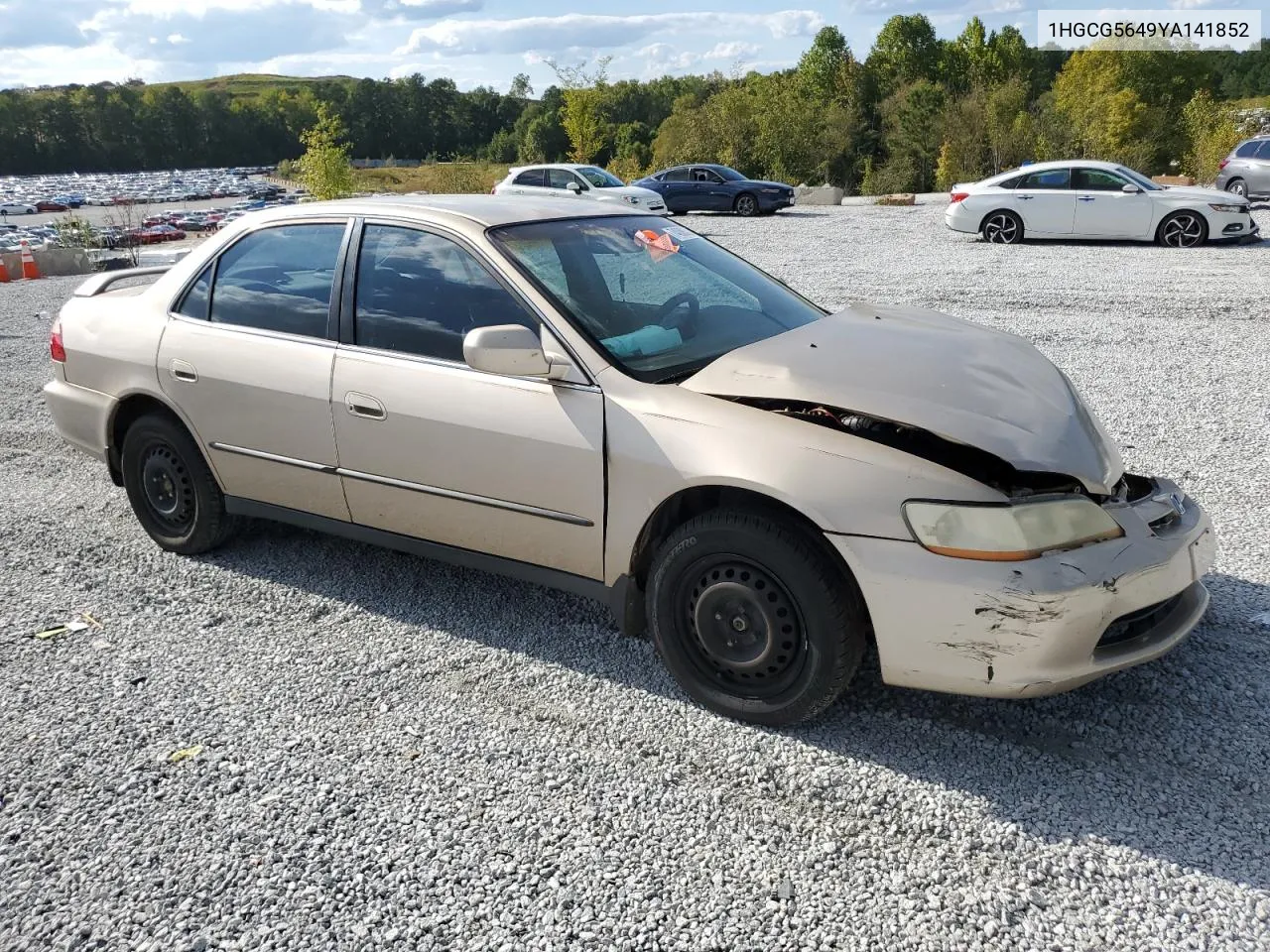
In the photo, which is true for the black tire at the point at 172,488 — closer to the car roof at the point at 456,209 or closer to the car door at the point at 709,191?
the car roof at the point at 456,209

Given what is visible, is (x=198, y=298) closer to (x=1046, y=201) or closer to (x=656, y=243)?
(x=656, y=243)

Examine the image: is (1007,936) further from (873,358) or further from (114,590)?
A: (114,590)

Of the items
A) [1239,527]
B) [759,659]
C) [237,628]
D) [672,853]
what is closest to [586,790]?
[672,853]

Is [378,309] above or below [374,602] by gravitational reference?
above

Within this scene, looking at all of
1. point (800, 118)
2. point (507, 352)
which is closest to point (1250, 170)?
point (507, 352)

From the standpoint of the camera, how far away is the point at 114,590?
445 cm

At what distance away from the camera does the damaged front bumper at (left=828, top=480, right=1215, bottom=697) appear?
271 cm

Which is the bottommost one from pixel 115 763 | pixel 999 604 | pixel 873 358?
pixel 115 763

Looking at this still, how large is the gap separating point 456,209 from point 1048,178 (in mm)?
14983

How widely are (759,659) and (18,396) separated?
7.98 m

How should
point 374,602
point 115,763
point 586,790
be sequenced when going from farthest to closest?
1. point 374,602
2. point 115,763
3. point 586,790

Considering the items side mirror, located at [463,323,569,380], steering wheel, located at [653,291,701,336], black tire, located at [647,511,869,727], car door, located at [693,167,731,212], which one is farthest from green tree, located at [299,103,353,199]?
black tire, located at [647,511,869,727]

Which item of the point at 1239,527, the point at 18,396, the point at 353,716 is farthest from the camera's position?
the point at 18,396

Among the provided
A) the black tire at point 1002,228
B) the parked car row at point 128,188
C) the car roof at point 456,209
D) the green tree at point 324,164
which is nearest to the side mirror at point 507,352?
the car roof at point 456,209
